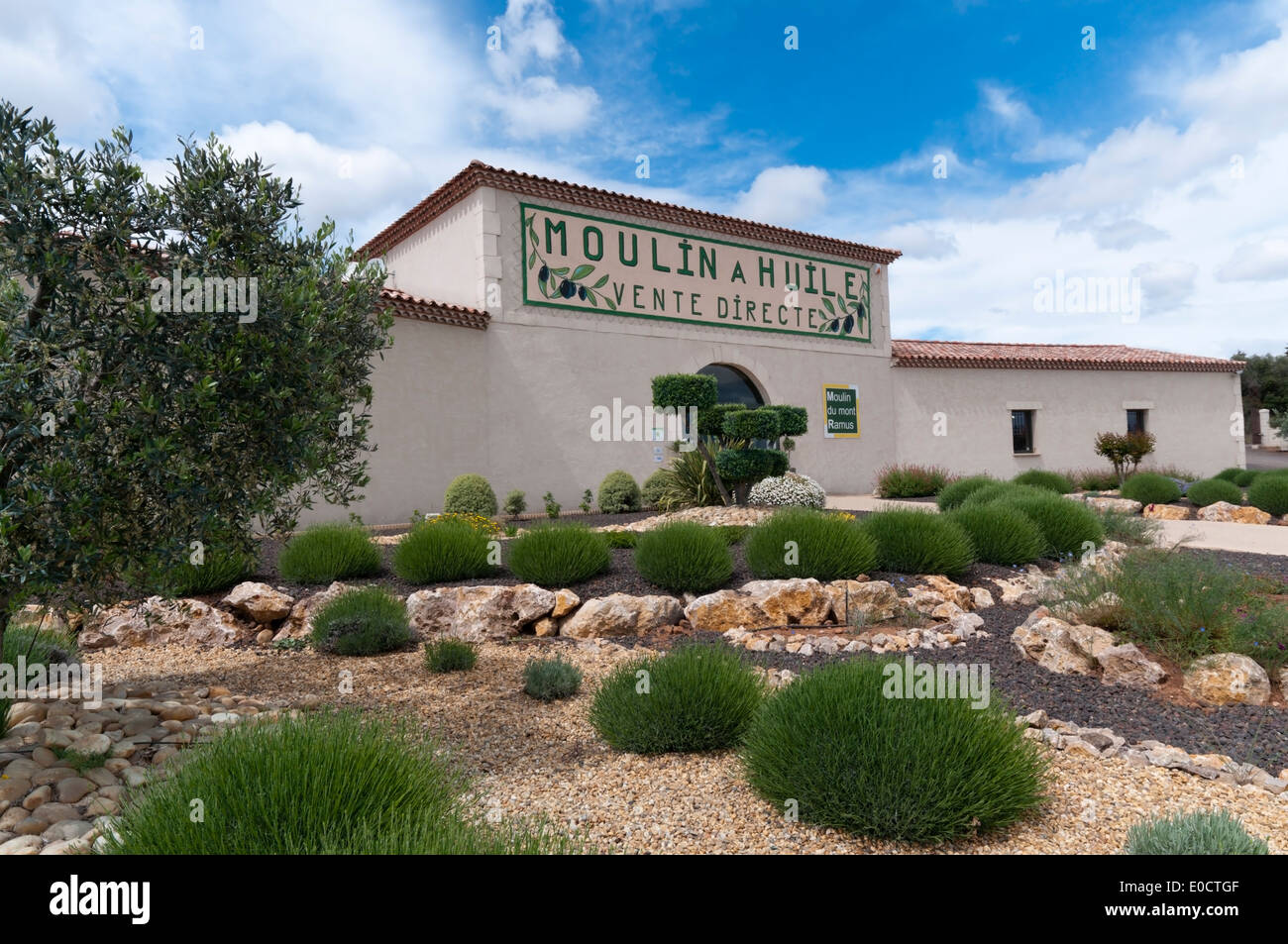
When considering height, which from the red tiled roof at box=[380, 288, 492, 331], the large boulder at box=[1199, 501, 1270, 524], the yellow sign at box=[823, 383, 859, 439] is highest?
the red tiled roof at box=[380, 288, 492, 331]

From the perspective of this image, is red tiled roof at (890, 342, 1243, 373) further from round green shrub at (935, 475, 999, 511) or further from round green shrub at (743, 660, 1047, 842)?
round green shrub at (743, 660, 1047, 842)

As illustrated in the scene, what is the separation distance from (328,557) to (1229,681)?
300 inches

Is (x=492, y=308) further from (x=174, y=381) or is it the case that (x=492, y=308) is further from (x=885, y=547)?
(x=174, y=381)

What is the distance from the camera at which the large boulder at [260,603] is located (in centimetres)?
679

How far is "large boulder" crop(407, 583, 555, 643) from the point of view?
6.62 m

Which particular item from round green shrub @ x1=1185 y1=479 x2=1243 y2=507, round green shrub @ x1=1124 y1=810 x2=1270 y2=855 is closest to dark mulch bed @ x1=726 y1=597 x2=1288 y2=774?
Answer: round green shrub @ x1=1124 y1=810 x2=1270 y2=855

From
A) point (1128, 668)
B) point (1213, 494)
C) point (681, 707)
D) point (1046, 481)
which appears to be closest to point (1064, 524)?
point (1128, 668)

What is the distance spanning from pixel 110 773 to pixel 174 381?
192 centimetres

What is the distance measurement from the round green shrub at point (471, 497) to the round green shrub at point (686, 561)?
17.2 ft

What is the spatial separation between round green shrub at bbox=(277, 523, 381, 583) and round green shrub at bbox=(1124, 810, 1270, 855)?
709 cm

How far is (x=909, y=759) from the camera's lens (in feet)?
9.41

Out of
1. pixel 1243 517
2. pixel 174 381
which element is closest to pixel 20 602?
pixel 174 381

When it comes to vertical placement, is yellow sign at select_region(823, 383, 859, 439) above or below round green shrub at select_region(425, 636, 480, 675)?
above
